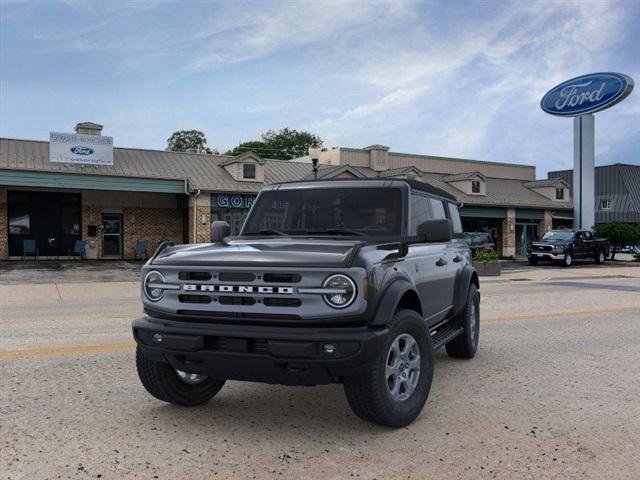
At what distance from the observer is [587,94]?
36219mm

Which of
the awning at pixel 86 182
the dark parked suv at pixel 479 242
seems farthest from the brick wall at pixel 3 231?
the dark parked suv at pixel 479 242

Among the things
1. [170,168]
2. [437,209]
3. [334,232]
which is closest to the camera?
[334,232]

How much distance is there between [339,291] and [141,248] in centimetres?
2830

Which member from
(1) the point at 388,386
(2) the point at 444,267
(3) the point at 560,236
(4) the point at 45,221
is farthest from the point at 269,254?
(3) the point at 560,236

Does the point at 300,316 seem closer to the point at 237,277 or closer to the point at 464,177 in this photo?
the point at 237,277

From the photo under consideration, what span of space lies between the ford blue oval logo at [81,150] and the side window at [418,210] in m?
24.9

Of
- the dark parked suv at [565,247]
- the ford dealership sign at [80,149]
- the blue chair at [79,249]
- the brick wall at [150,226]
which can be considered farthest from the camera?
the brick wall at [150,226]

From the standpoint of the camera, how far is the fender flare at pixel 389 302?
161 inches

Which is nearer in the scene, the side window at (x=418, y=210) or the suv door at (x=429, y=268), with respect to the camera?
the suv door at (x=429, y=268)

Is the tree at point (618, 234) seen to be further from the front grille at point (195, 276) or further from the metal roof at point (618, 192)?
the front grille at point (195, 276)

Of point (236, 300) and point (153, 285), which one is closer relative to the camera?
point (236, 300)

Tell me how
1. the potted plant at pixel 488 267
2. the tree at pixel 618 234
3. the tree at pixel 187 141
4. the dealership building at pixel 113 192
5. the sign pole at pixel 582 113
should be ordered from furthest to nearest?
the tree at pixel 187 141 → the tree at pixel 618 234 → the sign pole at pixel 582 113 → the dealership building at pixel 113 192 → the potted plant at pixel 488 267

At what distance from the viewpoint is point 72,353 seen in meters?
7.16

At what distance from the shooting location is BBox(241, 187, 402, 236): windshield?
17.5 ft
